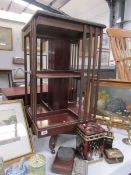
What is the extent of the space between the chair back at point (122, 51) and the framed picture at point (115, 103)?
0.18 metres

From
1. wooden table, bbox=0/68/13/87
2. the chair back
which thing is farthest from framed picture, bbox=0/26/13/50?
the chair back

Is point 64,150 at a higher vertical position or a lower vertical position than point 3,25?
lower

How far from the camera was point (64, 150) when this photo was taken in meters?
0.75

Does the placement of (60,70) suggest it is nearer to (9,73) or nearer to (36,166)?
(36,166)

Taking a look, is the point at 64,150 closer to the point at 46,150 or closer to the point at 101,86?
the point at 46,150

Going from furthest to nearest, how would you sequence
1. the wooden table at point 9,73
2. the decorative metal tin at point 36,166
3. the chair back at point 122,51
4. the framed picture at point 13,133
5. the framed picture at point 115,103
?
the wooden table at point 9,73, the chair back at point 122,51, the framed picture at point 115,103, the framed picture at point 13,133, the decorative metal tin at point 36,166

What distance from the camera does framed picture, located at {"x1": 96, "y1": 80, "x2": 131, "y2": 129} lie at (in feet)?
3.32

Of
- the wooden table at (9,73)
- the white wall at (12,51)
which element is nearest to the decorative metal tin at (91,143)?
the wooden table at (9,73)

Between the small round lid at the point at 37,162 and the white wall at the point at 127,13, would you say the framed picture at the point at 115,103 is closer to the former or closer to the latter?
the small round lid at the point at 37,162

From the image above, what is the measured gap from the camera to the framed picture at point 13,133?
688mm

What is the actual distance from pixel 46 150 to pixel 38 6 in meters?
3.46

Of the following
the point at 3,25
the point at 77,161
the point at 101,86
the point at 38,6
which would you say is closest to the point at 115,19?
the point at 38,6

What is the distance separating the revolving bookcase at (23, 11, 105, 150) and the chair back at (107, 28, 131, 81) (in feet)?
0.90

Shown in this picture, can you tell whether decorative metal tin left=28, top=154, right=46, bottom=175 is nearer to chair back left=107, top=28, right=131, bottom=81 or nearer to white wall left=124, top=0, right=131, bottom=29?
chair back left=107, top=28, right=131, bottom=81
